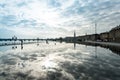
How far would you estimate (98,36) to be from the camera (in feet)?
391

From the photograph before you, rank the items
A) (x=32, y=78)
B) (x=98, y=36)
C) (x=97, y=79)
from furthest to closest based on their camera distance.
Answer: (x=98, y=36) < (x=32, y=78) < (x=97, y=79)

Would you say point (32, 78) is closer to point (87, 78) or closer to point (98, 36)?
point (87, 78)

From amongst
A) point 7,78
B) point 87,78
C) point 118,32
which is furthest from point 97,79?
point 118,32

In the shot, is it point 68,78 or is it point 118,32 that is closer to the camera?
point 68,78

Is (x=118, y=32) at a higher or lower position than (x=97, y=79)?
higher

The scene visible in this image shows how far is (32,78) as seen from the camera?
42.4ft

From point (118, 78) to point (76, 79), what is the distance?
319cm

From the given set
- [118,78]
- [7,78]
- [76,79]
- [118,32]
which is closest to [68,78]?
[76,79]

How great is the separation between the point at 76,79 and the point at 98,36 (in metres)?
110

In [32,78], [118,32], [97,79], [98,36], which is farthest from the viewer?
[98,36]

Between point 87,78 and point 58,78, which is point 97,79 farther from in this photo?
point 58,78

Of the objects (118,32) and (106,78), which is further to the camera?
(118,32)

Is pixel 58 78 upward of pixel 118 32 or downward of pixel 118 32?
downward

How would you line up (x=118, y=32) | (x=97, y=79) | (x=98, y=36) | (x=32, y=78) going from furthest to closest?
1. (x=98, y=36)
2. (x=118, y=32)
3. (x=32, y=78)
4. (x=97, y=79)
